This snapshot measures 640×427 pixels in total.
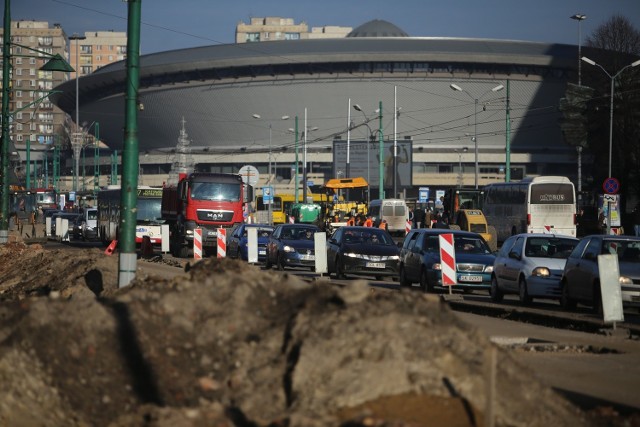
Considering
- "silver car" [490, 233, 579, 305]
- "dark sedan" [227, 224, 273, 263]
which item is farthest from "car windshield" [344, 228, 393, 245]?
"silver car" [490, 233, 579, 305]

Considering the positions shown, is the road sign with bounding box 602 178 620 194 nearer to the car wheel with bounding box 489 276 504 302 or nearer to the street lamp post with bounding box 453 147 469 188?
the car wheel with bounding box 489 276 504 302

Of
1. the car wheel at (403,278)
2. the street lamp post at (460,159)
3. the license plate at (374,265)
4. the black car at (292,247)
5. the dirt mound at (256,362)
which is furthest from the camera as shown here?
the street lamp post at (460,159)

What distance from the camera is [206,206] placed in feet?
157

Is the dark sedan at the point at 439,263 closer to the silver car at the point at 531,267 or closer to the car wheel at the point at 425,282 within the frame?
the car wheel at the point at 425,282

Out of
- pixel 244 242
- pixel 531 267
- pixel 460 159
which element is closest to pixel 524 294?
pixel 531 267

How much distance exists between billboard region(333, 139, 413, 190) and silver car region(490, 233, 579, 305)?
6342 cm

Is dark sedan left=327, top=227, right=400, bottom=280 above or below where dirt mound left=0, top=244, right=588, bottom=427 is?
below

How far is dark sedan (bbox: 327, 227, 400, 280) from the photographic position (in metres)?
32.8

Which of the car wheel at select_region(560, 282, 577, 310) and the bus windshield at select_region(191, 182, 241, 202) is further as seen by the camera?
the bus windshield at select_region(191, 182, 241, 202)

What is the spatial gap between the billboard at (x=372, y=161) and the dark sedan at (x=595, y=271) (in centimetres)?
6665

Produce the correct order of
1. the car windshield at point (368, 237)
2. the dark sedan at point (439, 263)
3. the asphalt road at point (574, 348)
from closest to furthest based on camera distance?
the asphalt road at point (574, 348) < the dark sedan at point (439, 263) < the car windshield at point (368, 237)

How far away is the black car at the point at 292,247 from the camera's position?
36.5 m

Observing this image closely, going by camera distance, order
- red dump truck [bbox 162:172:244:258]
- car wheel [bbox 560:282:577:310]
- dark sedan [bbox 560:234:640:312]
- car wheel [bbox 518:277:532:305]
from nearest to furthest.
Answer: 1. dark sedan [bbox 560:234:640:312]
2. car wheel [bbox 560:282:577:310]
3. car wheel [bbox 518:277:532:305]
4. red dump truck [bbox 162:172:244:258]

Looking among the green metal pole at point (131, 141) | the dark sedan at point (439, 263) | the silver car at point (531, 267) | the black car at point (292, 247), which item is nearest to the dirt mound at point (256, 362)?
the green metal pole at point (131, 141)
